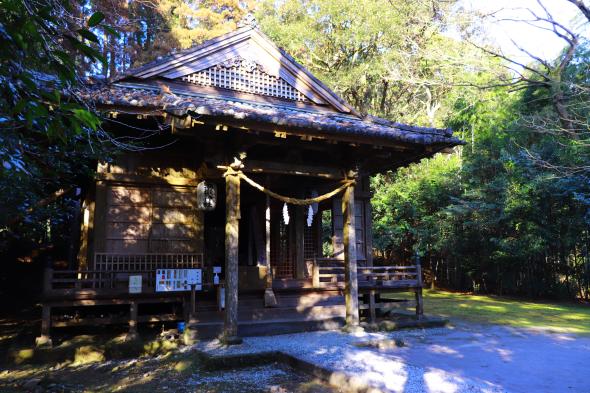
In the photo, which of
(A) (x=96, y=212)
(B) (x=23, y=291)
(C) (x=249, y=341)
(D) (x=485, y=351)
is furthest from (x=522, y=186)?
(B) (x=23, y=291)

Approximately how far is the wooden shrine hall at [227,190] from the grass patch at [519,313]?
3286 mm

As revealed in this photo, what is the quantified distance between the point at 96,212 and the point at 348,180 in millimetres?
5341

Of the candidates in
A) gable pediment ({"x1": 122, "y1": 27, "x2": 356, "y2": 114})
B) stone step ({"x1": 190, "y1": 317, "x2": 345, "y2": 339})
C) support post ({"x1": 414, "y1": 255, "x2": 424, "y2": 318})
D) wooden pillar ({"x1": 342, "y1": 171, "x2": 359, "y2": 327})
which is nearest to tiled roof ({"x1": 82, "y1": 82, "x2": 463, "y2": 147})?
gable pediment ({"x1": 122, "y1": 27, "x2": 356, "y2": 114})

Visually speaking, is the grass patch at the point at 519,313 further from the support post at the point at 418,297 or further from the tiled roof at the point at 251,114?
the tiled roof at the point at 251,114

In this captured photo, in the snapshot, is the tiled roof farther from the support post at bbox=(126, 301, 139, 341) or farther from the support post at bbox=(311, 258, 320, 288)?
the support post at bbox=(126, 301, 139, 341)

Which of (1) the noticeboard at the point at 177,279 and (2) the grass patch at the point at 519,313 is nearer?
(1) the noticeboard at the point at 177,279

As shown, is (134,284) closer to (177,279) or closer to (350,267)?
(177,279)

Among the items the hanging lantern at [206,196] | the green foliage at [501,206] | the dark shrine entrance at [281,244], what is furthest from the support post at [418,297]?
the green foliage at [501,206]

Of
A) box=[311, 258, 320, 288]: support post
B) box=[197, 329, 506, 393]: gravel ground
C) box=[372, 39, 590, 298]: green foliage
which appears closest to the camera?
box=[197, 329, 506, 393]: gravel ground

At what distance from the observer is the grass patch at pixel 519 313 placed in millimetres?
11340

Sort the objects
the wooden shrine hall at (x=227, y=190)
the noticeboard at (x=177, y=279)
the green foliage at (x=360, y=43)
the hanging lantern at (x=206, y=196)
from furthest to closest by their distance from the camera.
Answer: the green foliage at (x=360, y=43)
the hanging lantern at (x=206, y=196)
the noticeboard at (x=177, y=279)
the wooden shrine hall at (x=227, y=190)

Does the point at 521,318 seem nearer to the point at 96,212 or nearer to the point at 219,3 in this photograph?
the point at 96,212

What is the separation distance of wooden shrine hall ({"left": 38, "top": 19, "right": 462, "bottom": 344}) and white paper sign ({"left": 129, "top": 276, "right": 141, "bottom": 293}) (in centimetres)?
2

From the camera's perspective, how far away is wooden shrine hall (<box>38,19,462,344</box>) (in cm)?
807
